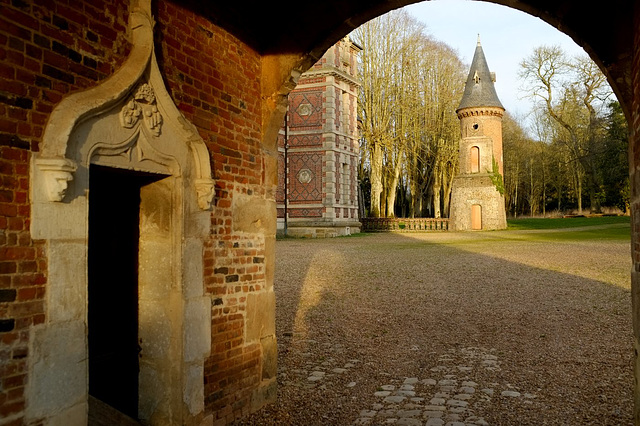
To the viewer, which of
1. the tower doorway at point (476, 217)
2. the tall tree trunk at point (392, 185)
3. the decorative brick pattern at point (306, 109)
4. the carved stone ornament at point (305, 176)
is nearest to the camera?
the decorative brick pattern at point (306, 109)

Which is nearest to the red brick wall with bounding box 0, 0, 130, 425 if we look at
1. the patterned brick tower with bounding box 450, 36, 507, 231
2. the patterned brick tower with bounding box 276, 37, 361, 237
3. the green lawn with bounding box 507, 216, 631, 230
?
the patterned brick tower with bounding box 276, 37, 361, 237

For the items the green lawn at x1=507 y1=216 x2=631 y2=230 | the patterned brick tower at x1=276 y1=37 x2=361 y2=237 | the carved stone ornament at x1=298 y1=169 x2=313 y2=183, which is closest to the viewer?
the patterned brick tower at x1=276 y1=37 x2=361 y2=237

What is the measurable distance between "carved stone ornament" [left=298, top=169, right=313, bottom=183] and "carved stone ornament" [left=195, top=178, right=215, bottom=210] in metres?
24.6

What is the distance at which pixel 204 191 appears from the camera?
424 centimetres

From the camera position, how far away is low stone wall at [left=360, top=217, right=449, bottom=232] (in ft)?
119

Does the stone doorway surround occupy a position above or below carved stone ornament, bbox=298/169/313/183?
below

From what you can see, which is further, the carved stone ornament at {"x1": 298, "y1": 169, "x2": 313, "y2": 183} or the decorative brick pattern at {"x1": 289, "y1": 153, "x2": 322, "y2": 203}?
the carved stone ornament at {"x1": 298, "y1": 169, "x2": 313, "y2": 183}

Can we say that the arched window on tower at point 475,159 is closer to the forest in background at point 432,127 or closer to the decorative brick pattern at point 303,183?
the forest in background at point 432,127

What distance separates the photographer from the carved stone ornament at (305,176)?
94.7 feet

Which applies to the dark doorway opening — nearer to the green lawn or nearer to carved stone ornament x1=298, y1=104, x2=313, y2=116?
carved stone ornament x1=298, y1=104, x2=313, y2=116

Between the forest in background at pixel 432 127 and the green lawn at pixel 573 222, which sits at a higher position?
the forest in background at pixel 432 127

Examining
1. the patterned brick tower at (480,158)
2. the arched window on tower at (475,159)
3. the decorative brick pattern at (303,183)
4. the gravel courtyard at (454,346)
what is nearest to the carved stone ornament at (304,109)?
the decorative brick pattern at (303,183)

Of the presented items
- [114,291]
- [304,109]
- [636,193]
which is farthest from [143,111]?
[304,109]

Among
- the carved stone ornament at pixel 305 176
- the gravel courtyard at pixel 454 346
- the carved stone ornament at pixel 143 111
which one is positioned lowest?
the gravel courtyard at pixel 454 346
